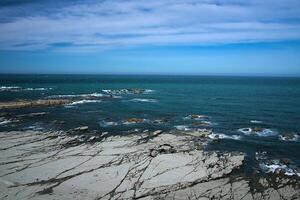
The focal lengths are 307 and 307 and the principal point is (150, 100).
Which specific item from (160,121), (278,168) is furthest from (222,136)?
(160,121)

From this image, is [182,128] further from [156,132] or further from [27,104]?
[27,104]

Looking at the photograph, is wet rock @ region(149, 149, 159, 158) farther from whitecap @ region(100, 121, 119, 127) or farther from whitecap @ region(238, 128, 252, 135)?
whitecap @ region(238, 128, 252, 135)

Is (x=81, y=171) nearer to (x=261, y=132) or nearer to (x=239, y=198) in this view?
(x=239, y=198)

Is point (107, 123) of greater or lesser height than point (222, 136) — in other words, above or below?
above

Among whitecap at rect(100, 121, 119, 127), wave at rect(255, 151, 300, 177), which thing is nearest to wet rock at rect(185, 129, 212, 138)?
wave at rect(255, 151, 300, 177)

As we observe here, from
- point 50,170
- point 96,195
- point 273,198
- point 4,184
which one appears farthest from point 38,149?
point 273,198

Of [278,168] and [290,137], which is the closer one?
[278,168]

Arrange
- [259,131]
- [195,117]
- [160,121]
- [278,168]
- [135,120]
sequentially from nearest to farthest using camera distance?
[278,168] → [259,131] → [160,121] → [135,120] → [195,117]

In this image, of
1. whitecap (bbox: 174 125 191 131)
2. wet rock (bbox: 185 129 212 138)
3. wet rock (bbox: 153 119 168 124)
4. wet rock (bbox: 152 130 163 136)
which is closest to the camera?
wet rock (bbox: 185 129 212 138)
